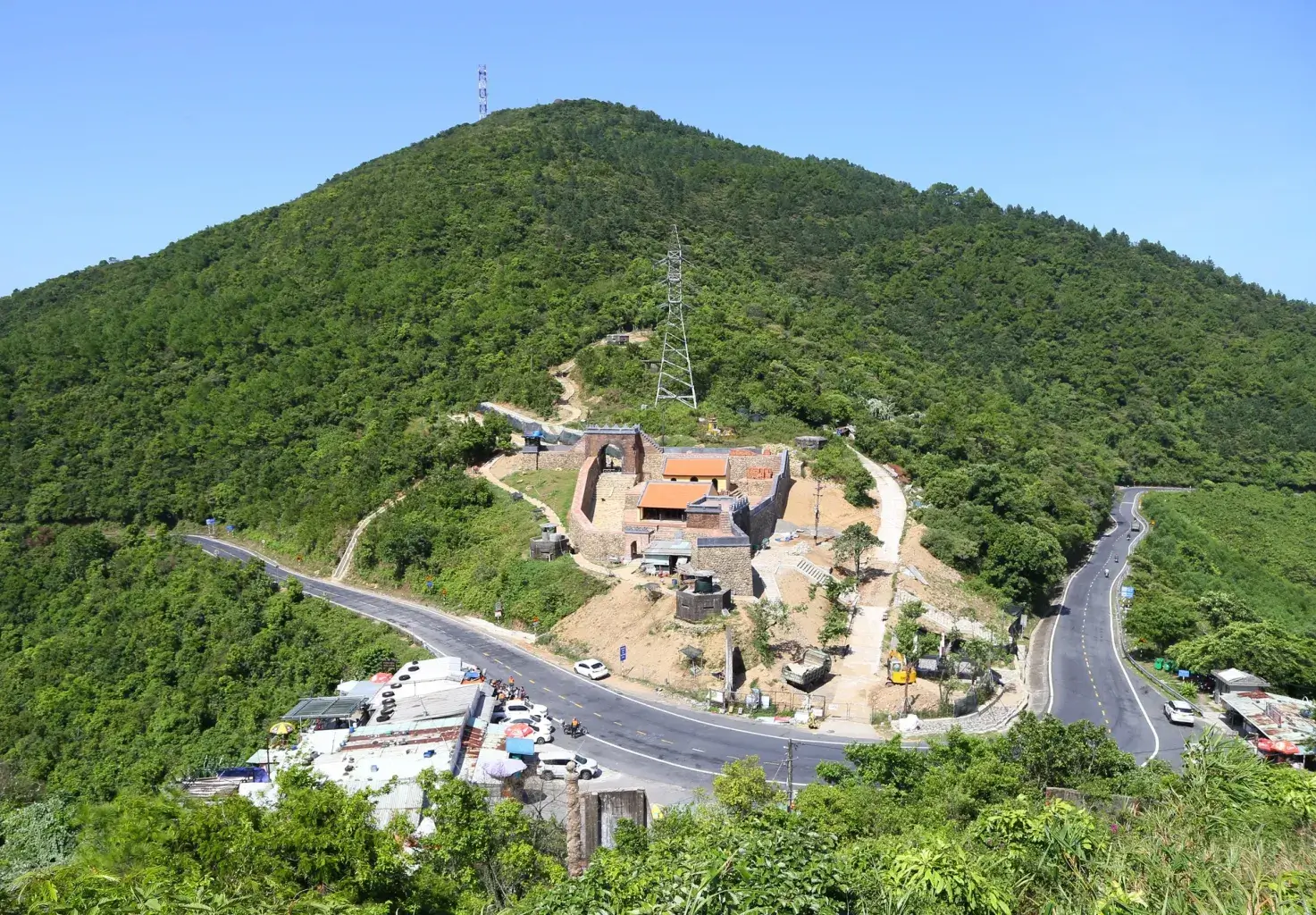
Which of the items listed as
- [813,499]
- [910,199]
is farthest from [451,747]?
[910,199]

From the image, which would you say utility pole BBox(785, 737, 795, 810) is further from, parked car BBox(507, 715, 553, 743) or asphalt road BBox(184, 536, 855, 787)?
parked car BBox(507, 715, 553, 743)

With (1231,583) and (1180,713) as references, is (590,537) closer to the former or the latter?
(1180,713)

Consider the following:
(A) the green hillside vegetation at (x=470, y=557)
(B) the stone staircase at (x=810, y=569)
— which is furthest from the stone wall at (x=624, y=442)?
(B) the stone staircase at (x=810, y=569)

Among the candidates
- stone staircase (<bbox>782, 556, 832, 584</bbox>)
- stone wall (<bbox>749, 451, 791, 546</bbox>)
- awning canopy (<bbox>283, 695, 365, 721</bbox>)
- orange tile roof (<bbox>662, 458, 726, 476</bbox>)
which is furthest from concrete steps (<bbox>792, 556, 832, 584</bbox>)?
awning canopy (<bbox>283, 695, 365, 721</bbox>)

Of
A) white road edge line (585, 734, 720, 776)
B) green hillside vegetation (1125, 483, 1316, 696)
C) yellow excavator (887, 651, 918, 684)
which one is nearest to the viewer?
white road edge line (585, 734, 720, 776)

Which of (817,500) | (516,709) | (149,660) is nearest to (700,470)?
(817,500)

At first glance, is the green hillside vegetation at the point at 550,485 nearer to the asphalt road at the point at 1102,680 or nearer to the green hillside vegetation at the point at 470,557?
the green hillside vegetation at the point at 470,557

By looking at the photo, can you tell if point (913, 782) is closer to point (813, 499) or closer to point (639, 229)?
point (813, 499)
